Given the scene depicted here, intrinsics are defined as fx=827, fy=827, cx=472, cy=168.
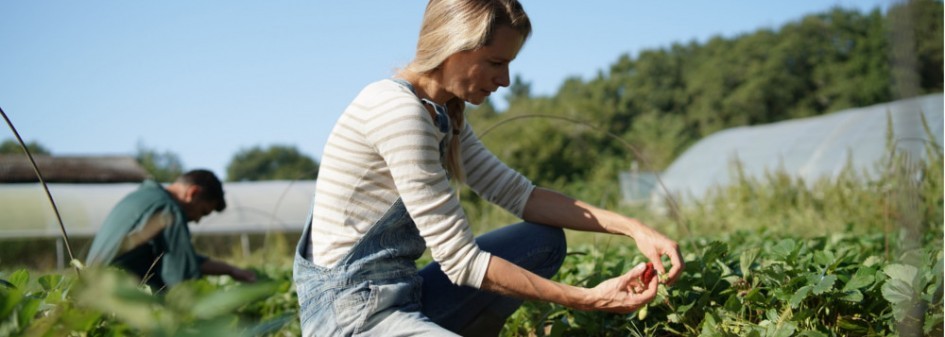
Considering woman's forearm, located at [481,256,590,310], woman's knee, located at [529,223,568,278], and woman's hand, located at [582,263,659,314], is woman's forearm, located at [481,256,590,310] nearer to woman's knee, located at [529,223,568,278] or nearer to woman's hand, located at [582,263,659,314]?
woman's hand, located at [582,263,659,314]

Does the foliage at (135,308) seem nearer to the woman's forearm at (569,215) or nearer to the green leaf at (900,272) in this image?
the woman's forearm at (569,215)

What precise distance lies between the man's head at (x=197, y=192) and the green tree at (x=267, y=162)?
43.6 meters

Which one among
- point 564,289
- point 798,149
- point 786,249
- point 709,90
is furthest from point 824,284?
point 709,90

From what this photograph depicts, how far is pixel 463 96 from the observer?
5.65ft

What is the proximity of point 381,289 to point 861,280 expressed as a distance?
1.00m

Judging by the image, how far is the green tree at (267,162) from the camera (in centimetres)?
4800

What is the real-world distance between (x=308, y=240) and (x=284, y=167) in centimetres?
4707

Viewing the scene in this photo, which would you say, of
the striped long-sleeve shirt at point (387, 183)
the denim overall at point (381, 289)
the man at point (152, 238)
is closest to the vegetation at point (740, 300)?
the denim overall at point (381, 289)

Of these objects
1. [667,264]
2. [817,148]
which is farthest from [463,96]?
[817,148]

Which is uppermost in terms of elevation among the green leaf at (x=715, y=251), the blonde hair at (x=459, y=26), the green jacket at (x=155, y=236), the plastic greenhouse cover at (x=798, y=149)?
the blonde hair at (x=459, y=26)

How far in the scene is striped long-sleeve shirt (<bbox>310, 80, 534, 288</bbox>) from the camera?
1.54 meters

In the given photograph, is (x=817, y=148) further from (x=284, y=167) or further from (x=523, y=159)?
(x=284, y=167)

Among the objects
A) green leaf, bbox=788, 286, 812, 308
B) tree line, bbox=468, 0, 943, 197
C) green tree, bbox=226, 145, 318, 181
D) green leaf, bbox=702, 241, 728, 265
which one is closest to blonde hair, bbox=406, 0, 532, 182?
green leaf, bbox=702, 241, 728, 265

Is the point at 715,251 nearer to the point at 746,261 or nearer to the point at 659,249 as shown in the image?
the point at 746,261
